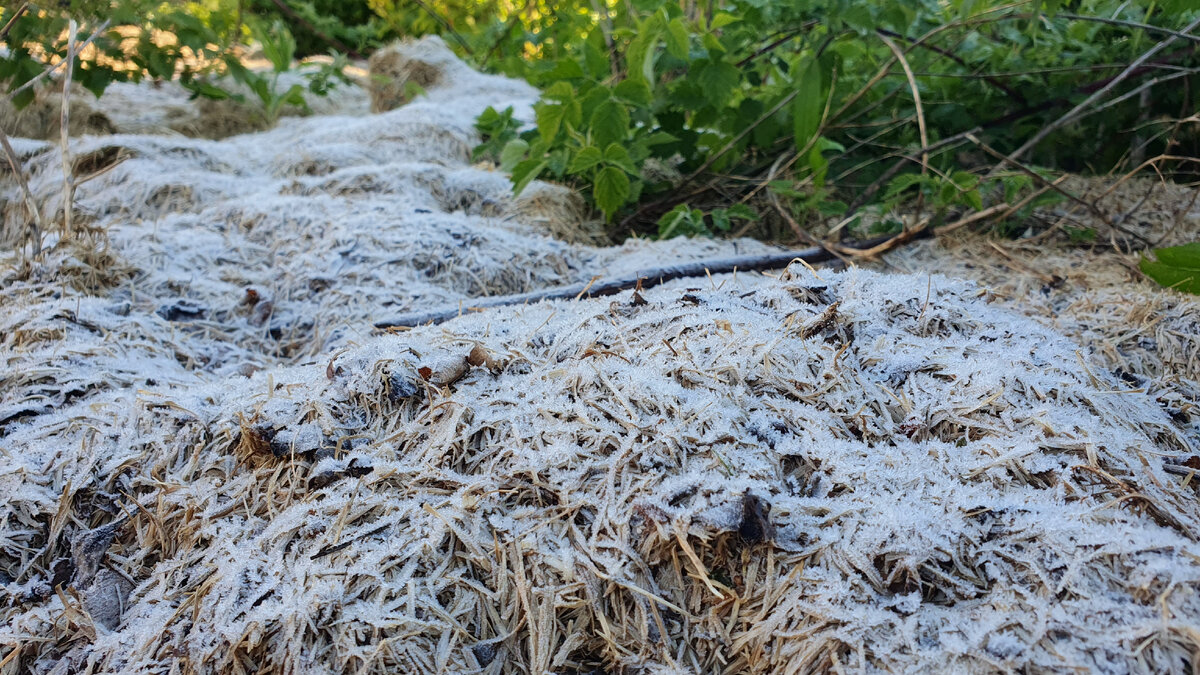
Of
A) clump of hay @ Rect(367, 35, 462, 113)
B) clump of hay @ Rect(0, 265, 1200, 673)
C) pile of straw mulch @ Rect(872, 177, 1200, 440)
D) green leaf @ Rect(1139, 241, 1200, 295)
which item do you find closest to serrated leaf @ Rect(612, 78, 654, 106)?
pile of straw mulch @ Rect(872, 177, 1200, 440)

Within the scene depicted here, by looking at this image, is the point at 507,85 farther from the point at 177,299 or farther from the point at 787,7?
the point at 177,299

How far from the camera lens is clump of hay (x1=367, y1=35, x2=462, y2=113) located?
4723 mm

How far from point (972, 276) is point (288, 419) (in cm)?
206

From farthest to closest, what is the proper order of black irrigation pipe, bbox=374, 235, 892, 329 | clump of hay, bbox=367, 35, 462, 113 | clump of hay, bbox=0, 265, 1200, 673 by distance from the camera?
clump of hay, bbox=367, 35, 462, 113 < black irrigation pipe, bbox=374, 235, 892, 329 < clump of hay, bbox=0, 265, 1200, 673

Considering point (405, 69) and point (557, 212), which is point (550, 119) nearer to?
point (557, 212)

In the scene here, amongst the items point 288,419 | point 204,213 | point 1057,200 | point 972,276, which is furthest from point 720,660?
point 204,213

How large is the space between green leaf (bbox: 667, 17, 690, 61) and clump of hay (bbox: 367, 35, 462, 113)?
8.87 ft

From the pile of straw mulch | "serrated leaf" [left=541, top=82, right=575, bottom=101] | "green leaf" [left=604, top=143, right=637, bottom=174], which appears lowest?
the pile of straw mulch

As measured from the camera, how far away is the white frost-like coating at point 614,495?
971mm

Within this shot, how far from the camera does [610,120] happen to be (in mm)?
2490

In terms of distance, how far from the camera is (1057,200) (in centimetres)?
240

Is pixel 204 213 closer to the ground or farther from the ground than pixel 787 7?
closer to the ground

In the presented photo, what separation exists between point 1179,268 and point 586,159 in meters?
1.70

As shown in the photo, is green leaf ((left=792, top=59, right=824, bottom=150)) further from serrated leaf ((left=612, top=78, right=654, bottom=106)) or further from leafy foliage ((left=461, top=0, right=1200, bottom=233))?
serrated leaf ((left=612, top=78, right=654, bottom=106))
